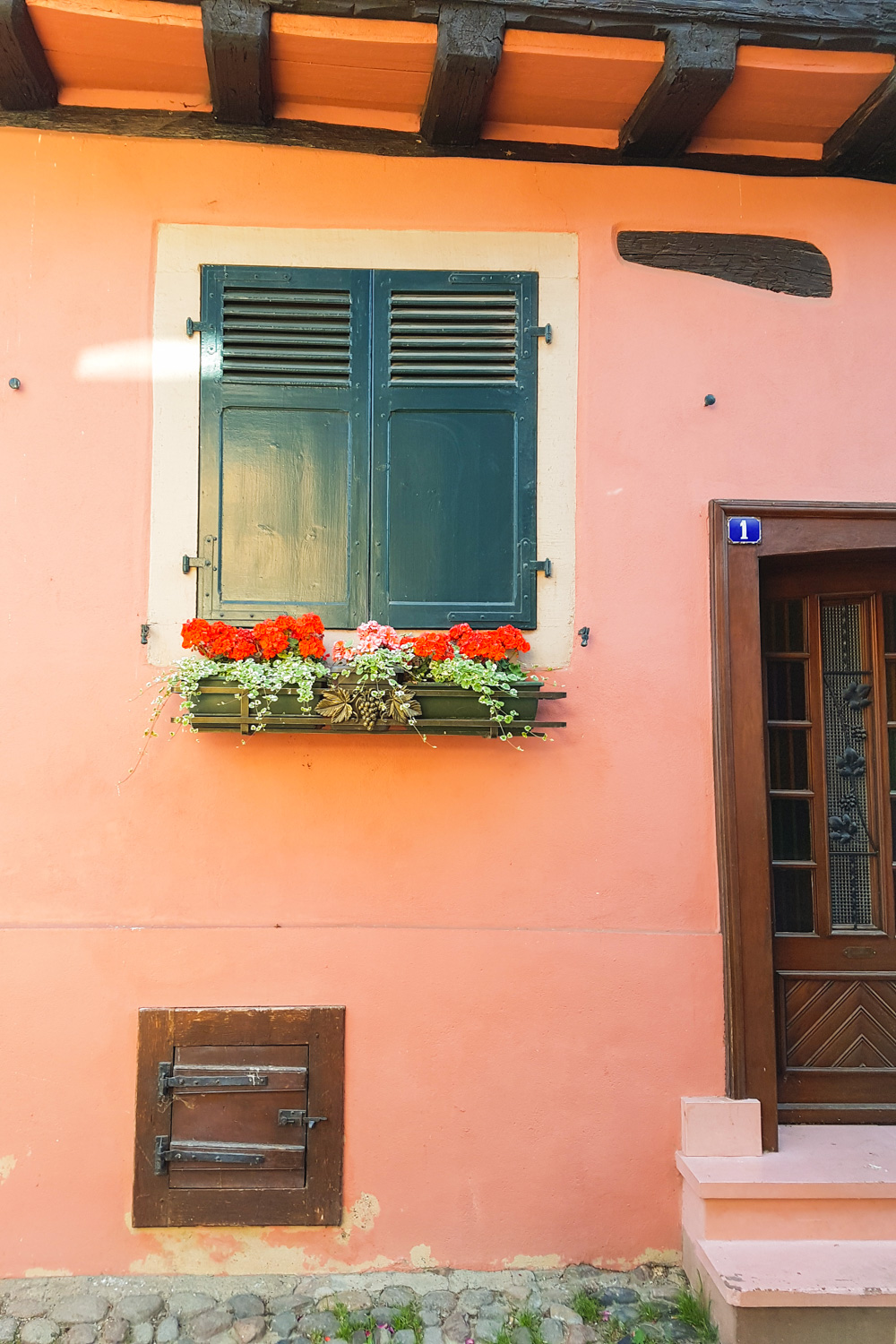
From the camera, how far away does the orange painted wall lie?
10.7 ft

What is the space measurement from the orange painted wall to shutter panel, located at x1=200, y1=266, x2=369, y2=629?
0.26m

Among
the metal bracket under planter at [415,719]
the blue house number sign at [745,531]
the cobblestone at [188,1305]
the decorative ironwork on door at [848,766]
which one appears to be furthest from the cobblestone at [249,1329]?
the blue house number sign at [745,531]

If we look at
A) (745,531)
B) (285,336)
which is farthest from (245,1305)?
(285,336)

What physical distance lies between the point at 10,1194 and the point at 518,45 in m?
4.50

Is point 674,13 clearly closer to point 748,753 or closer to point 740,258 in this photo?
point 740,258

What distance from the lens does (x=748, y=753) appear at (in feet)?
11.2

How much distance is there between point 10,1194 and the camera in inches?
127

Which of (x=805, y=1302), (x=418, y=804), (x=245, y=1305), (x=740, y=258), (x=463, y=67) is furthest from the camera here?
(x=740, y=258)

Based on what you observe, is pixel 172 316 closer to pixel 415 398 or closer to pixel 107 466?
pixel 107 466

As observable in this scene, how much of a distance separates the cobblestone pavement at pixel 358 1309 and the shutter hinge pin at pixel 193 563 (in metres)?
2.57

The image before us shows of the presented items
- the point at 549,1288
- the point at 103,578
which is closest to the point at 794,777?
the point at 549,1288

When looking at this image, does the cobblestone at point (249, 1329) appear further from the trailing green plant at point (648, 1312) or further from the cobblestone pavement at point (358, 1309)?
the trailing green plant at point (648, 1312)

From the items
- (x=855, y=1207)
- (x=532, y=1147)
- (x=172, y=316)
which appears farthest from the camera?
(x=172, y=316)

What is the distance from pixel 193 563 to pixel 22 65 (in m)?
1.90
